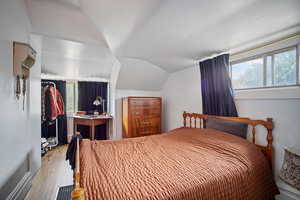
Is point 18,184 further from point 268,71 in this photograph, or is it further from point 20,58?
point 268,71

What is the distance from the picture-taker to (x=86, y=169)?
1.20 m

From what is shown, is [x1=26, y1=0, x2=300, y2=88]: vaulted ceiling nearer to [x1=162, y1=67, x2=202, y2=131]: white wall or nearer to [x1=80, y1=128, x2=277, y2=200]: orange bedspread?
[x1=162, y1=67, x2=202, y2=131]: white wall

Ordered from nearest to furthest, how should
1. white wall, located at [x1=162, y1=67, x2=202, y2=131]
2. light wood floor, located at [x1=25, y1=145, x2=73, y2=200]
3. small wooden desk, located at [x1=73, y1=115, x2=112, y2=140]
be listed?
light wood floor, located at [x1=25, y1=145, x2=73, y2=200] → white wall, located at [x1=162, y1=67, x2=202, y2=131] → small wooden desk, located at [x1=73, y1=115, x2=112, y2=140]

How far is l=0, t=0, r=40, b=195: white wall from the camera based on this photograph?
1.31 metres

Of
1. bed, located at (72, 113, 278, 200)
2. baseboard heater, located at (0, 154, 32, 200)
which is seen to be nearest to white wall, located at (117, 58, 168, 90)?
bed, located at (72, 113, 278, 200)

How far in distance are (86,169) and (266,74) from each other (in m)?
2.42

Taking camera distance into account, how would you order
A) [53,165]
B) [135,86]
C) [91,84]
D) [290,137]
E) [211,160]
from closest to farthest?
[211,160]
[290,137]
[53,165]
[135,86]
[91,84]

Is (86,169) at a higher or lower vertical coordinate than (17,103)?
lower

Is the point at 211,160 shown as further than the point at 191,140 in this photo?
No

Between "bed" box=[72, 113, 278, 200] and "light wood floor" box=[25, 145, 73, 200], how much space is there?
917 mm

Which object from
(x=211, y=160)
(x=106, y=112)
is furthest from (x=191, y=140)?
(x=106, y=112)

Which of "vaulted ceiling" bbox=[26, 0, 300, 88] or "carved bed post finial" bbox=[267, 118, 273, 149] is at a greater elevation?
"vaulted ceiling" bbox=[26, 0, 300, 88]

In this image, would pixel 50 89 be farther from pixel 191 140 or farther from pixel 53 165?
pixel 191 140

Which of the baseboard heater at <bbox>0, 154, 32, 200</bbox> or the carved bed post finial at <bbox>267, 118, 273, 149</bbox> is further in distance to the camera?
the carved bed post finial at <bbox>267, 118, 273, 149</bbox>
